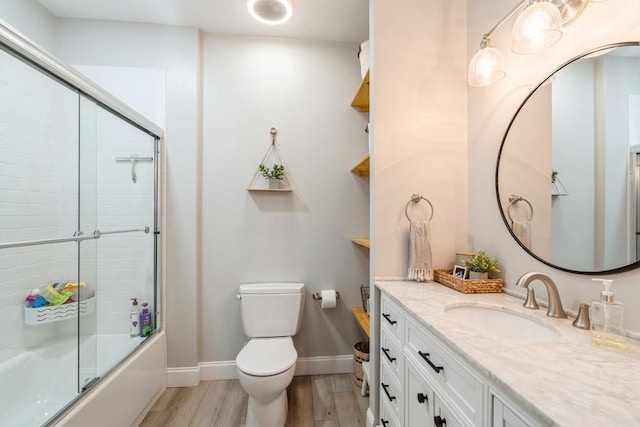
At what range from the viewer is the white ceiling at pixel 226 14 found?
5.90 ft

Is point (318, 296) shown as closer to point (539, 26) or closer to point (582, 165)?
point (582, 165)

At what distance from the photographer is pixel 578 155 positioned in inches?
37.0

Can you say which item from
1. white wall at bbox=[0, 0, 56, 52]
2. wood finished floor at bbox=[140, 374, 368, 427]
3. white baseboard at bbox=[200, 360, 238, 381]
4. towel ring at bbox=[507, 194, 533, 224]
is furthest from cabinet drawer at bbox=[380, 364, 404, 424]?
white wall at bbox=[0, 0, 56, 52]

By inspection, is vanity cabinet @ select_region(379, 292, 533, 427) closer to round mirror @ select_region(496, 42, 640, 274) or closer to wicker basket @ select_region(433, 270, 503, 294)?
wicker basket @ select_region(433, 270, 503, 294)

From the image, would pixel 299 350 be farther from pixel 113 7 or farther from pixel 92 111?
pixel 113 7

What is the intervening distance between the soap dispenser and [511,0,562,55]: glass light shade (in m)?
0.81

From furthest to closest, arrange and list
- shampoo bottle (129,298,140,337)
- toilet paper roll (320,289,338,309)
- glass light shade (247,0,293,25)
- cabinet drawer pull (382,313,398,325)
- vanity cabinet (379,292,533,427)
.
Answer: toilet paper roll (320,289,338,309) < shampoo bottle (129,298,140,337) < glass light shade (247,0,293,25) < cabinet drawer pull (382,313,398,325) < vanity cabinet (379,292,533,427)

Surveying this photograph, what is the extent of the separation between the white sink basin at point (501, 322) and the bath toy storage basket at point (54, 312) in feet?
6.66

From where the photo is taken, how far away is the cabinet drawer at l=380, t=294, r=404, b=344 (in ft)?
3.73

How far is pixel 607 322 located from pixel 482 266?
0.55 metres

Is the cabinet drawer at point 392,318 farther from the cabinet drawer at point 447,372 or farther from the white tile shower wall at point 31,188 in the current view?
the white tile shower wall at point 31,188

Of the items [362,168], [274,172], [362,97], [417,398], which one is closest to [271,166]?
[274,172]

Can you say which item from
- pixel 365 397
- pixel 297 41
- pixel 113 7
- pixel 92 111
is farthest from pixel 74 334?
pixel 297 41

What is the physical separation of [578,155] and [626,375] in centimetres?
71
